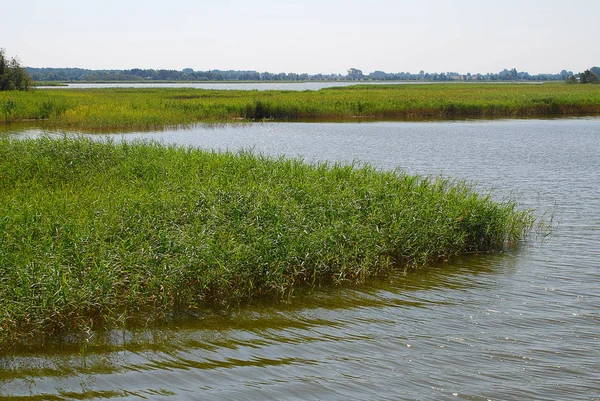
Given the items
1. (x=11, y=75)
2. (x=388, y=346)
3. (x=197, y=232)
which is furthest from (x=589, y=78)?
(x=388, y=346)

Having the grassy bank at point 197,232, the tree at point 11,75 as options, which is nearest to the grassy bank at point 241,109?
the tree at point 11,75

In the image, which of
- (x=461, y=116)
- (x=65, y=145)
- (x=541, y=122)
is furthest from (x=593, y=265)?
(x=461, y=116)

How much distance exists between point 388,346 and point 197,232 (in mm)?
3809

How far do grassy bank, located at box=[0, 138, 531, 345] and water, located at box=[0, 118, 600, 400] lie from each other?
1.49 feet

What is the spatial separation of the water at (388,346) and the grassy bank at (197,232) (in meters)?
0.45

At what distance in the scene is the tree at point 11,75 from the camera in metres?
59.5

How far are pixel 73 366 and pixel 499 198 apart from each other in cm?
1287

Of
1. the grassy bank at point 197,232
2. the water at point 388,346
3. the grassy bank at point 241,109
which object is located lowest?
the water at point 388,346

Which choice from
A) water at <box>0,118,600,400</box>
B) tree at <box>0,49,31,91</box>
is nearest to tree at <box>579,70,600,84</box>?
tree at <box>0,49,31,91</box>

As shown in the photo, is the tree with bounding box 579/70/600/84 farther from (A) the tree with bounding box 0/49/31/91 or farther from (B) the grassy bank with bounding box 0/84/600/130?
(A) the tree with bounding box 0/49/31/91

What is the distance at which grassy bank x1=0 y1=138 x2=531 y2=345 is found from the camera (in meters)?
8.55

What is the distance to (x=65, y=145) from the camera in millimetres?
17062

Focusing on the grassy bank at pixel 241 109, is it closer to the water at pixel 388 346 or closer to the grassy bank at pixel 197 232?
the grassy bank at pixel 197 232

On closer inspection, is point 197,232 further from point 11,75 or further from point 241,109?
point 11,75
